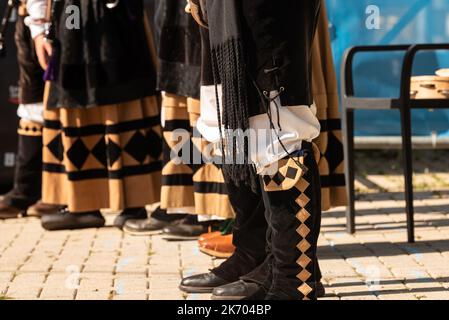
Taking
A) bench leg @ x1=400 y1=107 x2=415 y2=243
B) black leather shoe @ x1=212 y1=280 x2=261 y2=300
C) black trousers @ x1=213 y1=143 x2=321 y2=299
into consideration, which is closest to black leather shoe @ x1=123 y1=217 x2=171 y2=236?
bench leg @ x1=400 y1=107 x2=415 y2=243

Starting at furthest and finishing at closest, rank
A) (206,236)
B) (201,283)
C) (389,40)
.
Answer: (389,40) < (206,236) < (201,283)

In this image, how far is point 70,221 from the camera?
20.5 ft

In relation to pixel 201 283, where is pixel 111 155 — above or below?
above

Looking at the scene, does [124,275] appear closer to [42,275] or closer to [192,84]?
[42,275]

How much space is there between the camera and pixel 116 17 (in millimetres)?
6012

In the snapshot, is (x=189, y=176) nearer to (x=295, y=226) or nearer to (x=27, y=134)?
(x=27, y=134)

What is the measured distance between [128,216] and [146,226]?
0.26m

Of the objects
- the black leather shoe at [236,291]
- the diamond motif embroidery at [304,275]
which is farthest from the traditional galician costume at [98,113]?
the diamond motif embroidery at [304,275]

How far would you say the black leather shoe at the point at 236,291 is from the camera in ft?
14.3

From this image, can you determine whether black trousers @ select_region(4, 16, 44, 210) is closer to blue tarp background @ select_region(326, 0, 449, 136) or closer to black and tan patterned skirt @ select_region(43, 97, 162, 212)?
black and tan patterned skirt @ select_region(43, 97, 162, 212)

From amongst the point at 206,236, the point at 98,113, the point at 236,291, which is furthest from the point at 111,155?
the point at 236,291

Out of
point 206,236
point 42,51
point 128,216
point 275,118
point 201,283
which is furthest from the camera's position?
point 128,216

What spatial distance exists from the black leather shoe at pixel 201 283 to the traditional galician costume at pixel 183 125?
710 mm
